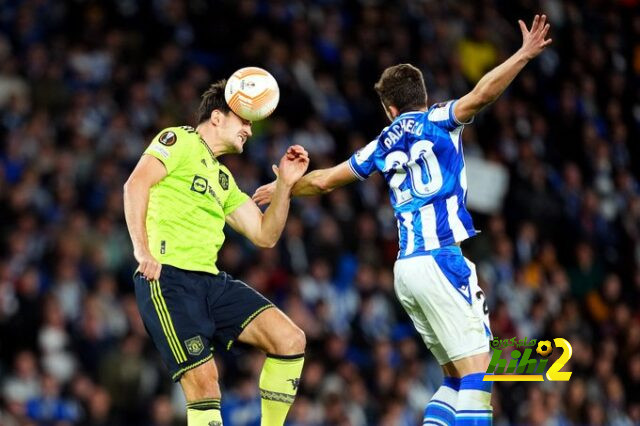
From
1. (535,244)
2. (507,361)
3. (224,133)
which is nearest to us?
(507,361)

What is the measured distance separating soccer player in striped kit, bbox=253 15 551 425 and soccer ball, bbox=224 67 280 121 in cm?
74

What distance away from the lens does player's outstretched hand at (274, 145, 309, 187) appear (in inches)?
303

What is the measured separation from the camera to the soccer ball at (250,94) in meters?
7.38

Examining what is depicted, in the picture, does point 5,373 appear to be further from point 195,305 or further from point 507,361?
point 507,361

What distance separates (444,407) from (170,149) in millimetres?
2280

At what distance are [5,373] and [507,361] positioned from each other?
21.1 ft

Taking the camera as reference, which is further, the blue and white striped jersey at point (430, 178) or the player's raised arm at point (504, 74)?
the blue and white striped jersey at point (430, 178)

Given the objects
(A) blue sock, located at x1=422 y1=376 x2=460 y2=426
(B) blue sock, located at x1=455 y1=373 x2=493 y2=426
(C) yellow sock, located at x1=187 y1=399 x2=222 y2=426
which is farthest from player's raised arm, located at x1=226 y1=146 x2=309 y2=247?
(B) blue sock, located at x1=455 y1=373 x2=493 y2=426

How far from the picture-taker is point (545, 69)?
18719 millimetres

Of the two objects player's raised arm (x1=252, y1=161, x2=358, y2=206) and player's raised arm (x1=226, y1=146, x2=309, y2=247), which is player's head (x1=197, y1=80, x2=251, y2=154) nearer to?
player's raised arm (x1=226, y1=146, x2=309, y2=247)

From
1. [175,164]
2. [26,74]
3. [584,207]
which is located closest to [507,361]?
[175,164]

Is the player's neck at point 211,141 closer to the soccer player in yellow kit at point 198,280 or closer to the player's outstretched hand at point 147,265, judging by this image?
the soccer player in yellow kit at point 198,280

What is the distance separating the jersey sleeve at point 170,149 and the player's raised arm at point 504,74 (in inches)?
66.9

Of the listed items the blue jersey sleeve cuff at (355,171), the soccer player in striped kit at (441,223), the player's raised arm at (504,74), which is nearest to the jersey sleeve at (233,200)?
the blue jersey sleeve cuff at (355,171)
